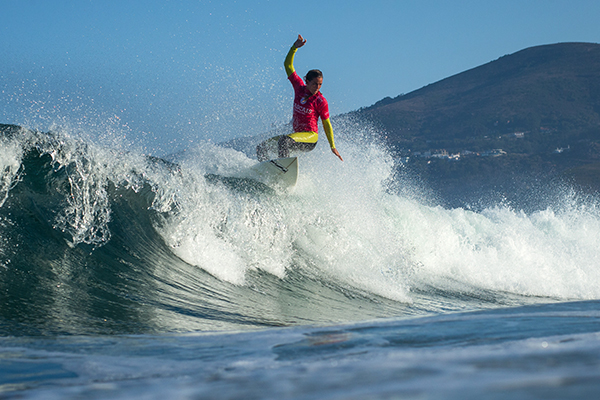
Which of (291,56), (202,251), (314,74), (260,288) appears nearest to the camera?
(260,288)

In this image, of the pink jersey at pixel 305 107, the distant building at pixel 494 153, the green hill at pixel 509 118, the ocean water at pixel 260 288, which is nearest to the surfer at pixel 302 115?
the pink jersey at pixel 305 107

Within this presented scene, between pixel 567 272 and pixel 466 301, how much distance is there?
460 centimetres

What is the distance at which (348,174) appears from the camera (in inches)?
384

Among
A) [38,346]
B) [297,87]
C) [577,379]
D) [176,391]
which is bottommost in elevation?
[38,346]

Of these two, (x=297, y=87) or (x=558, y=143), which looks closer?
(x=297, y=87)

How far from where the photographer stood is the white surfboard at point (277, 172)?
7.82 metres

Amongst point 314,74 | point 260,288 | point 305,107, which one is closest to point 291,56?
point 314,74

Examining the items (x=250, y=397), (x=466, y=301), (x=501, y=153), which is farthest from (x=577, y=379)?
(x=501, y=153)

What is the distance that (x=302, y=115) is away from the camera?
25.1ft

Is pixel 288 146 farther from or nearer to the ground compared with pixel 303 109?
nearer to the ground

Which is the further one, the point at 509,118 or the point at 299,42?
the point at 509,118

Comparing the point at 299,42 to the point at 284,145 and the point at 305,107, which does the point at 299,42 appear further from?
the point at 284,145

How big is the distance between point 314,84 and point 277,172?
156cm

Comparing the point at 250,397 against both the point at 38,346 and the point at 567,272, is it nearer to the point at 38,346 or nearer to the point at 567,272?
the point at 38,346
